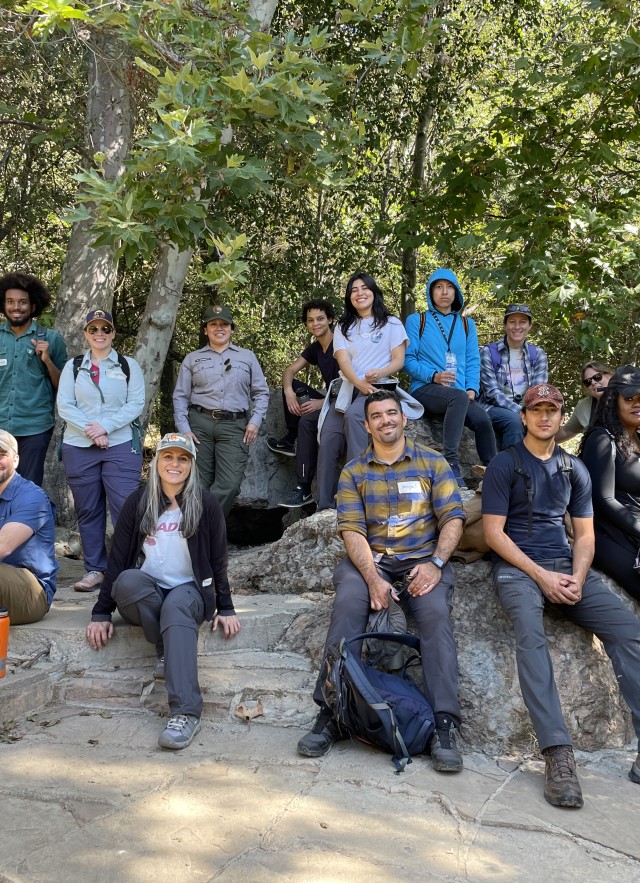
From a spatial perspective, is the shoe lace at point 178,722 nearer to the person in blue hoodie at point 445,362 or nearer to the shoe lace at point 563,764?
the shoe lace at point 563,764

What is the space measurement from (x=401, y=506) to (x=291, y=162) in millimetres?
3430

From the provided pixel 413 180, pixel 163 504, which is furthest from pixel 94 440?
pixel 413 180

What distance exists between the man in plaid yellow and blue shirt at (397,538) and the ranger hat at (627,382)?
3.56 ft

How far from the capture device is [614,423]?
14.9 feet

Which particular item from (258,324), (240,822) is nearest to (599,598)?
(240,822)

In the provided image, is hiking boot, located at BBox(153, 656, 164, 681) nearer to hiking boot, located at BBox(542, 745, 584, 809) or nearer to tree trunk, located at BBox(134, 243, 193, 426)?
hiking boot, located at BBox(542, 745, 584, 809)

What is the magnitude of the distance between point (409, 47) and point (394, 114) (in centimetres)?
568

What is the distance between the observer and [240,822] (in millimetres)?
3070

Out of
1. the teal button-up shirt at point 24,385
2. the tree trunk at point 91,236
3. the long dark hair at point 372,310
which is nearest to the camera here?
the teal button-up shirt at point 24,385

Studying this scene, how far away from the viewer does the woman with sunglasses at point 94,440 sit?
5.45 metres

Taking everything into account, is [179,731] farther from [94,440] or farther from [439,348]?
[439,348]

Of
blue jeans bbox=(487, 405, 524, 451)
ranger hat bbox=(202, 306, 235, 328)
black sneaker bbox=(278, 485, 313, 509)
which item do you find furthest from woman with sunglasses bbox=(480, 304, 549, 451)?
ranger hat bbox=(202, 306, 235, 328)

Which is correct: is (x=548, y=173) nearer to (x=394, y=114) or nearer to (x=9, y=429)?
(x=394, y=114)

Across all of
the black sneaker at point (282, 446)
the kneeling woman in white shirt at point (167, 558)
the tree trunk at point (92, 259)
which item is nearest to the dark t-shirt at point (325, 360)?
the black sneaker at point (282, 446)
